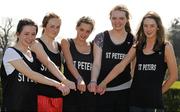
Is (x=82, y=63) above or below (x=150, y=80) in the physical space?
above

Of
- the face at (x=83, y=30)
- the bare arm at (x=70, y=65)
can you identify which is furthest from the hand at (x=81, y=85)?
the face at (x=83, y=30)

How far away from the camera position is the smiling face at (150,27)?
19.8 feet

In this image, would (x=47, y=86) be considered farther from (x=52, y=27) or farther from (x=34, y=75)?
(x=52, y=27)

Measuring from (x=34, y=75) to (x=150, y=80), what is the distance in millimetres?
1566

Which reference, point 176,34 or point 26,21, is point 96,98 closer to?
point 26,21

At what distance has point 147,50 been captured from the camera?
6109 mm

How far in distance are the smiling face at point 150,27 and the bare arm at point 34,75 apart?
135 cm

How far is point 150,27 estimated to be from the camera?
19.8 feet

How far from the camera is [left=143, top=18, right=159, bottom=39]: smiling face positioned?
19.8 feet

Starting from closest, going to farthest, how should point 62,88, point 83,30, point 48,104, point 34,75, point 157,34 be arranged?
point 34,75, point 62,88, point 157,34, point 48,104, point 83,30

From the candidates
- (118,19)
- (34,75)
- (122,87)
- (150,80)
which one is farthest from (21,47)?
(150,80)

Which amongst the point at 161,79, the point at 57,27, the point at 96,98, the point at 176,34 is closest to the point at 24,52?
the point at 57,27

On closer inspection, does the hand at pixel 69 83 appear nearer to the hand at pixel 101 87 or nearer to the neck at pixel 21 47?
the hand at pixel 101 87

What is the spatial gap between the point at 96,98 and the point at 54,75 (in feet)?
2.65
